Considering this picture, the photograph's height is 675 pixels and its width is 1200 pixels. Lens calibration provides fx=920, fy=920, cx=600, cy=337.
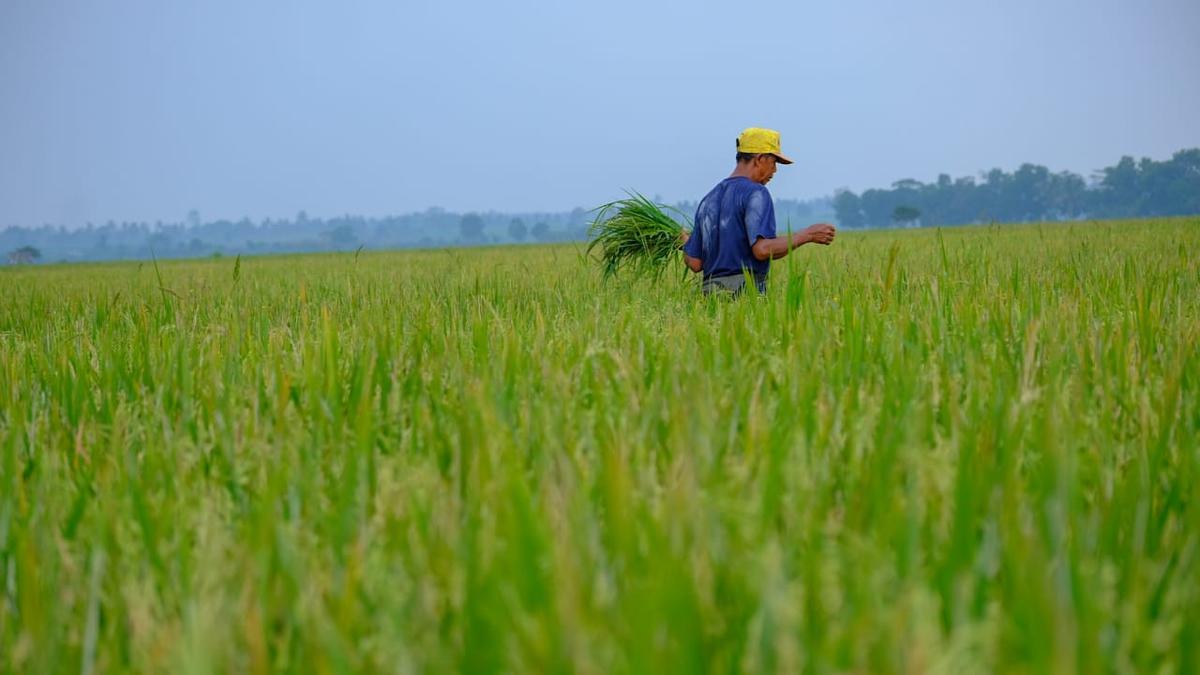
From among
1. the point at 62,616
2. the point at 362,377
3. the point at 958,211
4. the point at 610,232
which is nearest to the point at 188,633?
the point at 62,616

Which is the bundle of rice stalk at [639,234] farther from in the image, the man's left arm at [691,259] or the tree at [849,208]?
the tree at [849,208]

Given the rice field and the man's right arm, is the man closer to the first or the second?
the man's right arm

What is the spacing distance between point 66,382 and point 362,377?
933 mm

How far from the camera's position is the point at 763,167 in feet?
17.3

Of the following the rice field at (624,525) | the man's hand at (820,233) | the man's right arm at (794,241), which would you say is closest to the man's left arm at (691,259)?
the man's right arm at (794,241)

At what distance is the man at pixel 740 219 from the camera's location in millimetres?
5023

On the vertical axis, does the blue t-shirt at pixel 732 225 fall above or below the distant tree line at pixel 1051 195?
below

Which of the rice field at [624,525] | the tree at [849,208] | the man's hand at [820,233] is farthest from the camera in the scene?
the tree at [849,208]

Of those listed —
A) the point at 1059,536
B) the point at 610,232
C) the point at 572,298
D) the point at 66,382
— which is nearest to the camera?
the point at 1059,536

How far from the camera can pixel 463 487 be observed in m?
1.58

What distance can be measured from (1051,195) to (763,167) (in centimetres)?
15979

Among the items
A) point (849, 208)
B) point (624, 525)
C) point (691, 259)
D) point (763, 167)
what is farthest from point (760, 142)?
point (849, 208)

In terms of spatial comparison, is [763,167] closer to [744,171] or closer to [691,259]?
[744,171]

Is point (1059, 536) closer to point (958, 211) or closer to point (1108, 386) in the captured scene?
point (1108, 386)
